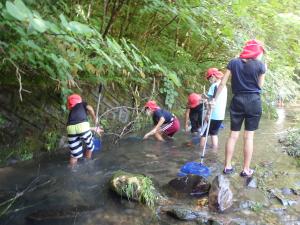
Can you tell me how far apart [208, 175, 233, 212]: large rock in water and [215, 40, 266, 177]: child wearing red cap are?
0.88 meters

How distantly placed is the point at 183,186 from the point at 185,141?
388 cm

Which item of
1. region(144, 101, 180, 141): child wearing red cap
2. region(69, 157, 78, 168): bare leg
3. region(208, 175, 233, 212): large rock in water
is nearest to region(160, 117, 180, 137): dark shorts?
region(144, 101, 180, 141): child wearing red cap

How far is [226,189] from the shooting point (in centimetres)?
473

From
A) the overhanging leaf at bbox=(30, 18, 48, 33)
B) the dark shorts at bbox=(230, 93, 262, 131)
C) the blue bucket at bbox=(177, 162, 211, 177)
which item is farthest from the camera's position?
the blue bucket at bbox=(177, 162, 211, 177)

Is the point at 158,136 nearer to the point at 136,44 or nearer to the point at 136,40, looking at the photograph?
the point at 136,44

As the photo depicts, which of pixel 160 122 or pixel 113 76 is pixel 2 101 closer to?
pixel 113 76

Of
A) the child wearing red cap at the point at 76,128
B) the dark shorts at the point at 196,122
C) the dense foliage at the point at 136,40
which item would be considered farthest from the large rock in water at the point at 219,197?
the dark shorts at the point at 196,122

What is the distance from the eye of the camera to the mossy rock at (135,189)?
4.84 meters

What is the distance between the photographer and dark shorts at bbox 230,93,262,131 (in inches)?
209

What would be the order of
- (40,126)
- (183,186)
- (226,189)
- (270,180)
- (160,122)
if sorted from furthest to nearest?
(160,122) < (40,126) < (270,180) < (183,186) < (226,189)

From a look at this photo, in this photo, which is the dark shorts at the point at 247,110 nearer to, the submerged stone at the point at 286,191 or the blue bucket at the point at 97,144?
the submerged stone at the point at 286,191

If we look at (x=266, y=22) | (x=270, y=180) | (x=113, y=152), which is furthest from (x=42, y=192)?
(x=266, y=22)

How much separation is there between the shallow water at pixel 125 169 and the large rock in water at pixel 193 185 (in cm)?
17

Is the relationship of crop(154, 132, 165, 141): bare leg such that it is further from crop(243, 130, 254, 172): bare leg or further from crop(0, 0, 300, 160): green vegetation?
crop(243, 130, 254, 172): bare leg
